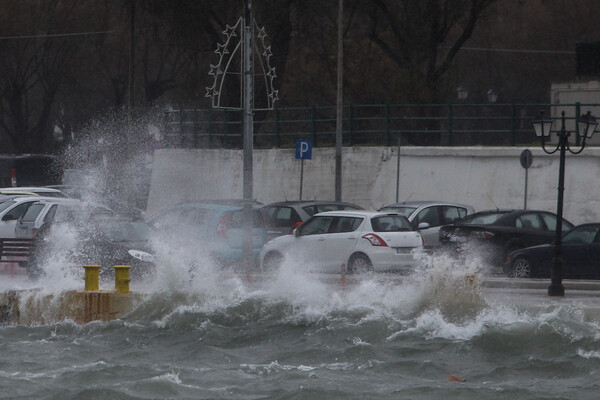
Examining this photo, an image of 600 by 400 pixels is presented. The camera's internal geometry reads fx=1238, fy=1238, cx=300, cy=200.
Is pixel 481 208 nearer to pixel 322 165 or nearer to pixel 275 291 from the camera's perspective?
pixel 322 165

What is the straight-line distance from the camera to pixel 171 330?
1873cm

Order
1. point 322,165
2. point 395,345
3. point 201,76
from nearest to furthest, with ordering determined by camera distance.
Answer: point 395,345, point 322,165, point 201,76

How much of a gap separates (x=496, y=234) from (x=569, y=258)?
8.21 feet

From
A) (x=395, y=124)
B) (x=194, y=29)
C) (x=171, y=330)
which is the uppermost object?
(x=194, y=29)

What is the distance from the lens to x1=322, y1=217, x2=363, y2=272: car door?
24.6 meters

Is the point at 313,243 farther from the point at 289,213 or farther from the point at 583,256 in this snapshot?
the point at 583,256

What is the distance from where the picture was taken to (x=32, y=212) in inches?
1085

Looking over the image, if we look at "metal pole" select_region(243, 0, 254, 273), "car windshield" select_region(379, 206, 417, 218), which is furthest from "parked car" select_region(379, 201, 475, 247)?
"metal pole" select_region(243, 0, 254, 273)

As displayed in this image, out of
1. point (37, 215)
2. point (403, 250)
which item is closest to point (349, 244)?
point (403, 250)

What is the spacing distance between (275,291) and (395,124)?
1911cm

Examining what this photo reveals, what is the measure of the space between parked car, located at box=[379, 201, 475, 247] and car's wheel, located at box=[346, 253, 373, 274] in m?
4.01

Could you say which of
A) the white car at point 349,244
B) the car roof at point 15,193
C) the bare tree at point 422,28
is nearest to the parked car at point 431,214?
the white car at point 349,244

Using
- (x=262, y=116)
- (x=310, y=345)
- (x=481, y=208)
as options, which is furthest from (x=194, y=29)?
(x=310, y=345)

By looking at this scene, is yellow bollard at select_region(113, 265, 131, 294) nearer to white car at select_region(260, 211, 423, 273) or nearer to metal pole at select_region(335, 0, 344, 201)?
white car at select_region(260, 211, 423, 273)
